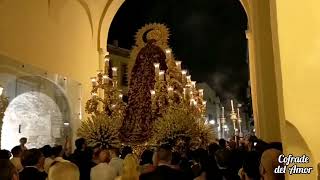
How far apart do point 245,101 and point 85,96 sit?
2407cm

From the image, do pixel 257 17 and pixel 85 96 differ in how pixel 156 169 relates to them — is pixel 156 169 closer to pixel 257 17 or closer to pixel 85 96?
pixel 257 17

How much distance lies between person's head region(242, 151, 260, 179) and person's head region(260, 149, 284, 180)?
0.22 metres

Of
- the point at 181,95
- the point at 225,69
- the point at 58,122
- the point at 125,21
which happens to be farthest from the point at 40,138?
the point at 225,69

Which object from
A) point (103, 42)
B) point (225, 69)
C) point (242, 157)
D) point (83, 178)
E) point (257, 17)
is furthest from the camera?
point (225, 69)

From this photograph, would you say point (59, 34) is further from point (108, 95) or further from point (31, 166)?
point (31, 166)

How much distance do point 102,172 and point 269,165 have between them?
90.7 inches

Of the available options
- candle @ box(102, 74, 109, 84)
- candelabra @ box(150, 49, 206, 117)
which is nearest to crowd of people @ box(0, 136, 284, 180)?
candelabra @ box(150, 49, 206, 117)

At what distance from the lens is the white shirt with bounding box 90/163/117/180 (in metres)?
5.61

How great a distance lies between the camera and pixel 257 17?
302 inches

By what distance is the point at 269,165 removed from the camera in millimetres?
4016

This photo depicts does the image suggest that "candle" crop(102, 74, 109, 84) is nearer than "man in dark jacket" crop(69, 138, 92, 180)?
No

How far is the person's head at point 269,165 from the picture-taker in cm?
398

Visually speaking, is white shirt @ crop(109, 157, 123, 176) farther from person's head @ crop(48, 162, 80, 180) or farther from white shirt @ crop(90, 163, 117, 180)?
person's head @ crop(48, 162, 80, 180)

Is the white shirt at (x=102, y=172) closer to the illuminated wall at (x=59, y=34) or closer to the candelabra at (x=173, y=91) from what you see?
the candelabra at (x=173, y=91)
